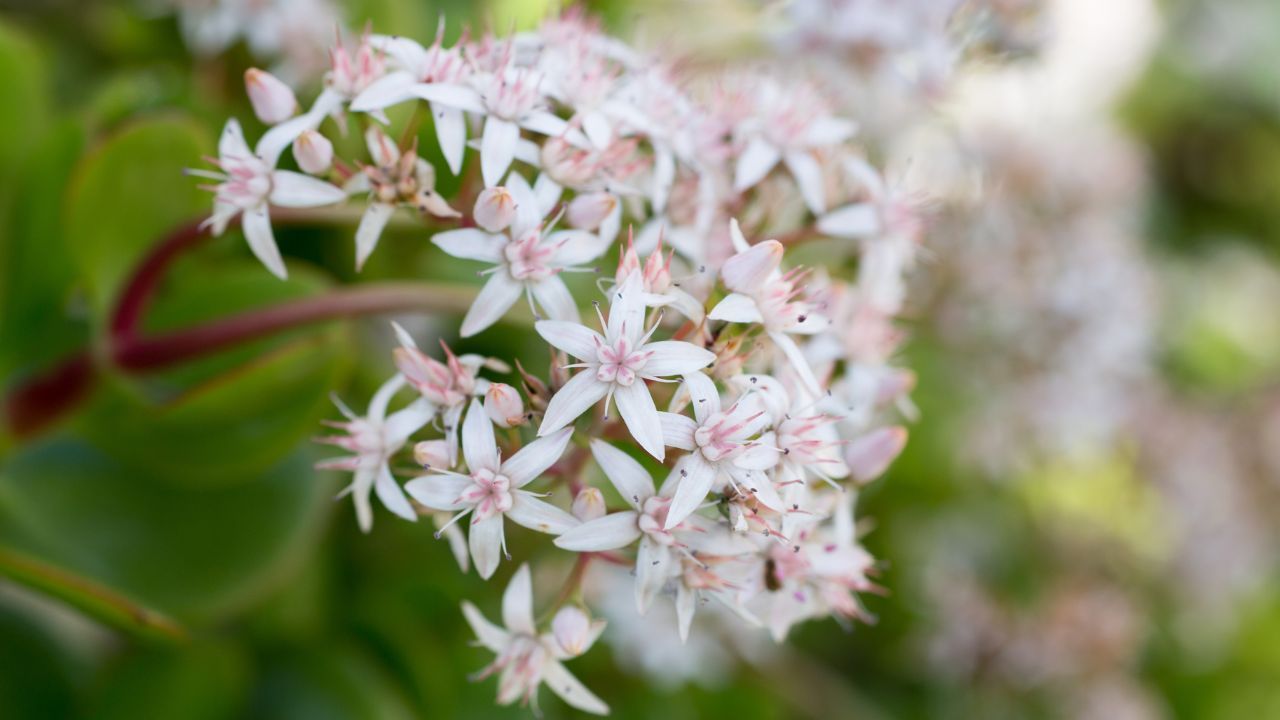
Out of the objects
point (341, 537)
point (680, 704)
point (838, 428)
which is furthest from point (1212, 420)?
point (341, 537)

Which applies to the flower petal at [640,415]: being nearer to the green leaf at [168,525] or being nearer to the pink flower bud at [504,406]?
the pink flower bud at [504,406]

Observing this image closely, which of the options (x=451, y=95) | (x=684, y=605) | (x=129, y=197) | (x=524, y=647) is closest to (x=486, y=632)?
(x=524, y=647)

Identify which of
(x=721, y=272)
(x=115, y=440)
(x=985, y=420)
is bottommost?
(x=985, y=420)

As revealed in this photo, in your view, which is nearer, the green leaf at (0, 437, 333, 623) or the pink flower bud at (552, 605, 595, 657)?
the pink flower bud at (552, 605, 595, 657)

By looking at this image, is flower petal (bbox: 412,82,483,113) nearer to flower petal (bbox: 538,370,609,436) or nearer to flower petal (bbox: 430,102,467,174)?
flower petal (bbox: 430,102,467,174)

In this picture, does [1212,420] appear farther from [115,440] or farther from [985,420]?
[115,440]

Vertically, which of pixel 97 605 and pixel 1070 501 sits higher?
pixel 97 605

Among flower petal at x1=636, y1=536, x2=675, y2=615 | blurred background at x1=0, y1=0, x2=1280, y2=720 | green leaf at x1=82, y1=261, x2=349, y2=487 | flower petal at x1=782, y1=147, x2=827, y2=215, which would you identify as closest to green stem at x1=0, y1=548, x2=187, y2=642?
blurred background at x1=0, y1=0, x2=1280, y2=720
